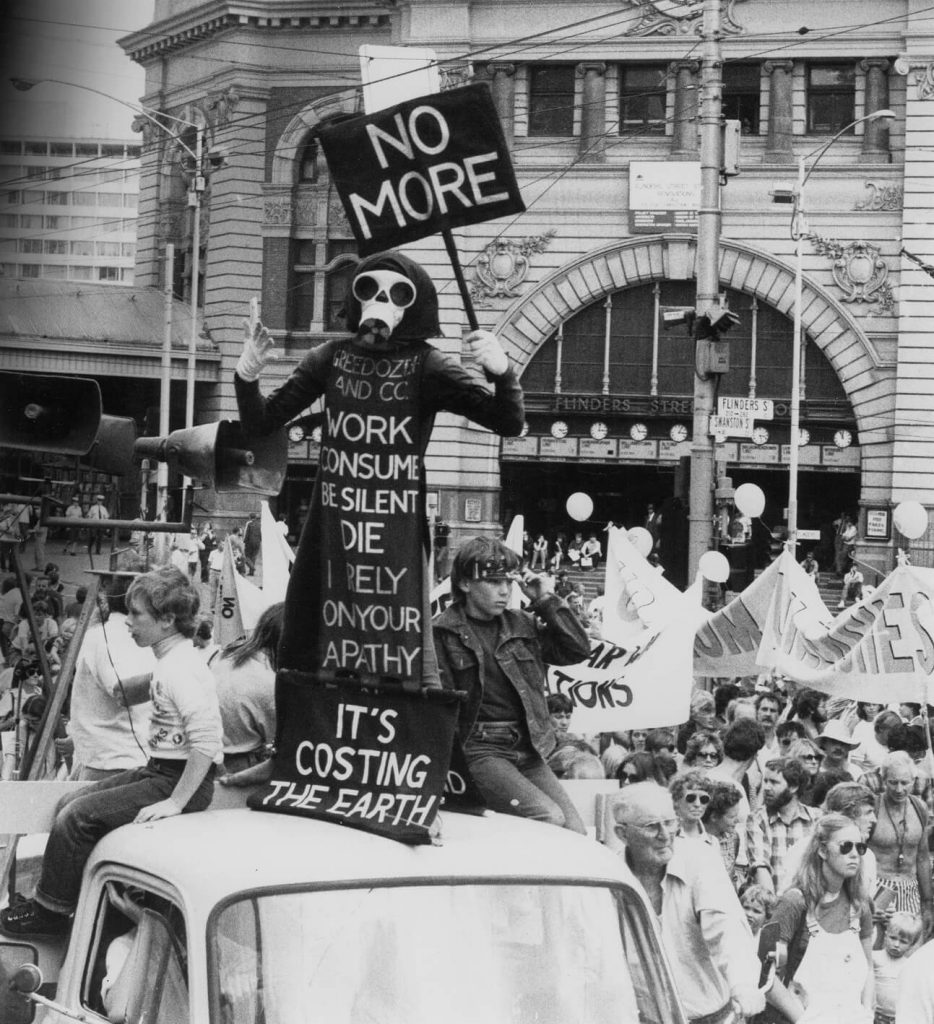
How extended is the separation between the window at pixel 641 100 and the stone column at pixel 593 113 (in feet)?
1.66

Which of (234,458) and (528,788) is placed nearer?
(528,788)

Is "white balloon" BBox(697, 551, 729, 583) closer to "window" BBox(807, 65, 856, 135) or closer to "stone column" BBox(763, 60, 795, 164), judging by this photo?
"stone column" BBox(763, 60, 795, 164)

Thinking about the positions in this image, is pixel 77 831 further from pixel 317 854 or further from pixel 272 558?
pixel 272 558

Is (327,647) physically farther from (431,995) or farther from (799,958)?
(799,958)

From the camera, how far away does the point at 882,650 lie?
12.1 metres

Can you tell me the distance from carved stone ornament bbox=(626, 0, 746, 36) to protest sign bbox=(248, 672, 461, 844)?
1618 inches

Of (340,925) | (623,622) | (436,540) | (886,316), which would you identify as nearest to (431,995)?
(340,925)

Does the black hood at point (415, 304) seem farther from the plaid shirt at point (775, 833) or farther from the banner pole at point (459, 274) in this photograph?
the plaid shirt at point (775, 833)

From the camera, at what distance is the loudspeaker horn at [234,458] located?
5188mm

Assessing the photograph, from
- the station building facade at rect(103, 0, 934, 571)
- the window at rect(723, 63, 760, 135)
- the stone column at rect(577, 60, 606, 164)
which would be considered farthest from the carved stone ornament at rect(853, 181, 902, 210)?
the stone column at rect(577, 60, 606, 164)

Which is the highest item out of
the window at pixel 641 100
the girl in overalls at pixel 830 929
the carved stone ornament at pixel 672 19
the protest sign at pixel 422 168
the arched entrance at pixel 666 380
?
the carved stone ornament at pixel 672 19

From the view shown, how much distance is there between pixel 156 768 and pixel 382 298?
1.39 meters

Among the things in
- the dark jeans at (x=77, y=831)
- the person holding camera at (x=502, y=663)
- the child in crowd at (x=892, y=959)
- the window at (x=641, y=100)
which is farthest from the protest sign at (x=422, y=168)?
the window at (x=641, y=100)

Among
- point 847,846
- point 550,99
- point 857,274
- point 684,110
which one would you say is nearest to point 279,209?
point 550,99
